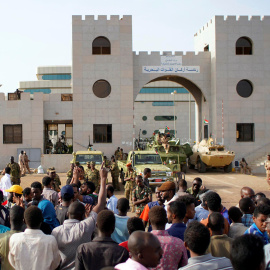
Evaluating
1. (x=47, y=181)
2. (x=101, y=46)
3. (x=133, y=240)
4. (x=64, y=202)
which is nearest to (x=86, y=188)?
(x=47, y=181)

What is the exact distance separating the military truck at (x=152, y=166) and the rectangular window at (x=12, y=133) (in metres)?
12.9

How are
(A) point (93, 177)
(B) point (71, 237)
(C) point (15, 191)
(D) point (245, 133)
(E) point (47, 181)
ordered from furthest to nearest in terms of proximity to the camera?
(D) point (245, 133) → (A) point (93, 177) → (E) point (47, 181) → (C) point (15, 191) → (B) point (71, 237)

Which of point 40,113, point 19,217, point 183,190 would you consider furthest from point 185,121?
point 19,217

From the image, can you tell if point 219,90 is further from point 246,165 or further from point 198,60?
point 246,165

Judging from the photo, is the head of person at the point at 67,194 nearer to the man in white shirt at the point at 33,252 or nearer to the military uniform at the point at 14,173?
the man in white shirt at the point at 33,252

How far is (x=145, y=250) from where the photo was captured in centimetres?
348

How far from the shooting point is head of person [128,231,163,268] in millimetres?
3480

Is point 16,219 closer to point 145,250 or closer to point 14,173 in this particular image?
point 145,250

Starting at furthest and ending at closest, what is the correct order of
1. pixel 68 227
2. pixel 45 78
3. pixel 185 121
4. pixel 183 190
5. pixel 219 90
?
pixel 45 78, pixel 185 121, pixel 219 90, pixel 183 190, pixel 68 227

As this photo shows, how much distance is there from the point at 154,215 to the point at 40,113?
2714cm

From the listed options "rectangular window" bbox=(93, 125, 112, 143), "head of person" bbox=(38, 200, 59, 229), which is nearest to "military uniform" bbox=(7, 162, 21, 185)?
"head of person" bbox=(38, 200, 59, 229)

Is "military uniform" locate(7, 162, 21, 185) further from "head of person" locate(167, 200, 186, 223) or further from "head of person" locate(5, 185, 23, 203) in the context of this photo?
"head of person" locate(167, 200, 186, 223)

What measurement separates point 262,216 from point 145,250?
226 centimetres

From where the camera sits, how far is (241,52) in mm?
32281
